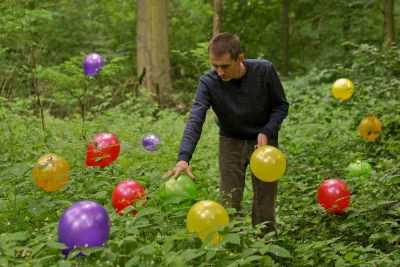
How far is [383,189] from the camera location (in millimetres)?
4469

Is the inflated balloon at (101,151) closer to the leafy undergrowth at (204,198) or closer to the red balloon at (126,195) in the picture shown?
the leafy undergrowth at (204,198)

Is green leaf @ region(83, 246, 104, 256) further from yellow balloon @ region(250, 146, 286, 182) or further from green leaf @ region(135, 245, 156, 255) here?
yellow balloon @ region(250, 146, 286, 182)

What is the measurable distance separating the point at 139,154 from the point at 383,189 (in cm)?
272

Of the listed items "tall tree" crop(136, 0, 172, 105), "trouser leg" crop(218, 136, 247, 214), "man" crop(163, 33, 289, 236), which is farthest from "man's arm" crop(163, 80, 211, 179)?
"tall tree" crop(136, 0, 172, 105)

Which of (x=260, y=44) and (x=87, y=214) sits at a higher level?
(x=260, y=44)

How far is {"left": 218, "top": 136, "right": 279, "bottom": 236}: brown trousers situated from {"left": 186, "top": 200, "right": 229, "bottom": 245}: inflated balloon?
944 mm

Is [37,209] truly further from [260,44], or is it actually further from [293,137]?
[260,44]

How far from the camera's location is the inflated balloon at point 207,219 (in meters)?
3.11

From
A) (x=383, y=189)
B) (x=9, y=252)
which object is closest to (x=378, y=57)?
(x=383, y=189)

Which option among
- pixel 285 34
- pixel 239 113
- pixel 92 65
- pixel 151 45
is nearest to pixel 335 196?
pixel 239 113

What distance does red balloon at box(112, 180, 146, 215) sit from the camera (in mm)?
3676

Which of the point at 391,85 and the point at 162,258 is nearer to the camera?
the point at 162,258

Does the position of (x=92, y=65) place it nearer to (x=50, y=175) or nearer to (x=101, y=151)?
(x=101, y=151)

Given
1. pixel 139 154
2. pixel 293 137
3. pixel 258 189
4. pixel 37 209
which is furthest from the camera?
pixel 293 137
